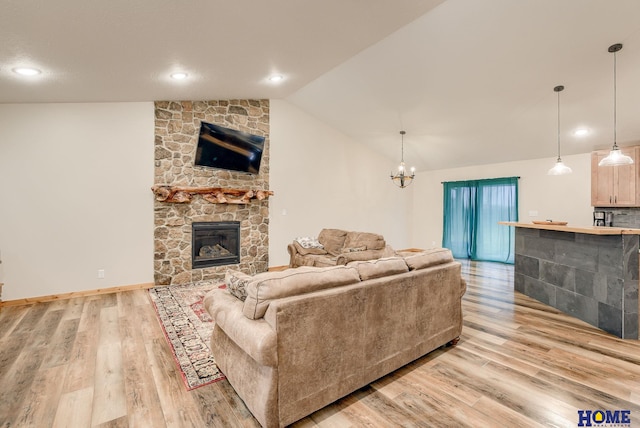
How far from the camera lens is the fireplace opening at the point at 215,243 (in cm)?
527

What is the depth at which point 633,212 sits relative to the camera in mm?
5137

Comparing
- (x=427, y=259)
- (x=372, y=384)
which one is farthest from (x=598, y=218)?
(x=372, y=384)

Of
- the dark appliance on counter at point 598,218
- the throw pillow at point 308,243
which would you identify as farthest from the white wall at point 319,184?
the dark appliance on counter at point 598,218

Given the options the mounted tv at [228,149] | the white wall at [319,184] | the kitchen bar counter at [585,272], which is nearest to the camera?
the kitchen bar counter at [585,272]

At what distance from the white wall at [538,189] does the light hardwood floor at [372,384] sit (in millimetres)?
3617

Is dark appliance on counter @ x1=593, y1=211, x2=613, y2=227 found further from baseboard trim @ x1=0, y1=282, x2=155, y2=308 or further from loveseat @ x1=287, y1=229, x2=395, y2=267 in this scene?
baseboard trim @ x1=0, y1=282, x2=155, y2=308

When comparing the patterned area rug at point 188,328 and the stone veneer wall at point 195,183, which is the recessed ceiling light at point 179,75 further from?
the patterned area rug at point 188,328

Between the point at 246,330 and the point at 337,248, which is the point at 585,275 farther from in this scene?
the point at 246,330

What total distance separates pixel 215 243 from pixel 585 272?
5.42 metres

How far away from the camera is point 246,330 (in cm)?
172

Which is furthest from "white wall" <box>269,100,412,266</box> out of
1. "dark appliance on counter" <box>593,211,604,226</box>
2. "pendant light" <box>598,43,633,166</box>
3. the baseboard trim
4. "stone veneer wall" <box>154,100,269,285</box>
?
"pendant light" <box>598,43,633,166</box>

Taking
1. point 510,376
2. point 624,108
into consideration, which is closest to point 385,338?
point 510,376

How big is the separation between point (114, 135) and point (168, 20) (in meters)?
2.87

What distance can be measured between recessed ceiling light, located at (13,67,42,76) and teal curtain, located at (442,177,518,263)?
26.2ft
